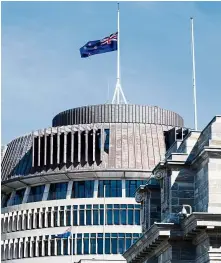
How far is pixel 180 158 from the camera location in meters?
64.1

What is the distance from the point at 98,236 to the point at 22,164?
16.5 metres

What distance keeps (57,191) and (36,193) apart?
4.09 metres

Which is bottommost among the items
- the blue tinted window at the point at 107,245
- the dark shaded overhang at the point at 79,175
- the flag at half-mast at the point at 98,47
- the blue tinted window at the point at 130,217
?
the blue tinted window at the point at 107,245

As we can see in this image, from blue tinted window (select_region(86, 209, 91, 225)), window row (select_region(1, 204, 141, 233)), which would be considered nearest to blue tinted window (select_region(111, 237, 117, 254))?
window row (select_region(1, 204, 141, 233))

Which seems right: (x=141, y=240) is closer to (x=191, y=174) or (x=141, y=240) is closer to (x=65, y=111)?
(x=191, y=174)

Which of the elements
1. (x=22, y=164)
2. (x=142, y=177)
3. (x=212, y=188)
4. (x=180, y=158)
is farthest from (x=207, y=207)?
(x=22, y=164)


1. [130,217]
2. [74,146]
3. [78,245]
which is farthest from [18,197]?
[130,217]

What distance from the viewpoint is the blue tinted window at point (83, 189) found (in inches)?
5246

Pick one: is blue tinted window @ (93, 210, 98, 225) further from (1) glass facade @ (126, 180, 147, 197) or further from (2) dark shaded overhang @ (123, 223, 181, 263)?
(2) dark shaded overhang @ (123, 223, 181, 263)

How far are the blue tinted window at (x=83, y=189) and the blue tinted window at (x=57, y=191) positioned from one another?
1.31m

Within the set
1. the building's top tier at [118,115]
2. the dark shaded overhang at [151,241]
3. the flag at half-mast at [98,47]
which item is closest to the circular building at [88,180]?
the building's top tier at [118,115]

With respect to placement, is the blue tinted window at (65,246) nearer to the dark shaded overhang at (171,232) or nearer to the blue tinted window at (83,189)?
the blue tinted window at (83,189)

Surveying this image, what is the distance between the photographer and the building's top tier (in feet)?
444

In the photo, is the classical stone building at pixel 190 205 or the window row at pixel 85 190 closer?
the classical stone building at pixel 190 205
